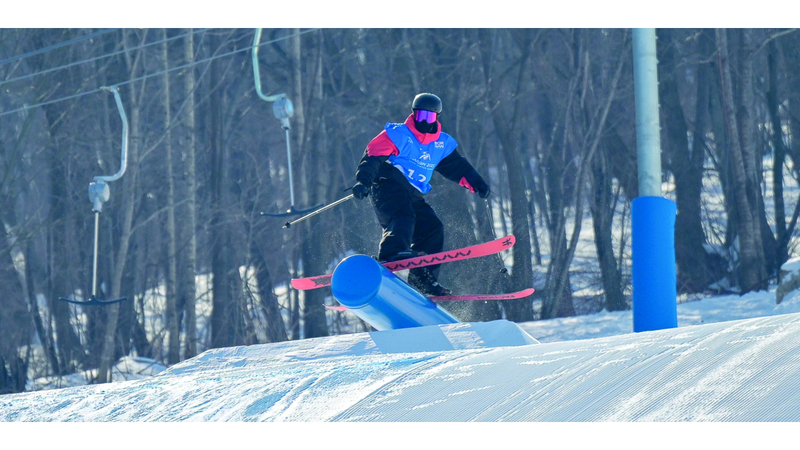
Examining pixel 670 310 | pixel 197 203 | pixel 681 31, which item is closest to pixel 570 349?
pixel 670 310

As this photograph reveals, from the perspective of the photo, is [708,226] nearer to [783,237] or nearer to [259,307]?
[783,237]

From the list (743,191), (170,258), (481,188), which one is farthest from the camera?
(170,258)

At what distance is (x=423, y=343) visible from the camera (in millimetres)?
5582

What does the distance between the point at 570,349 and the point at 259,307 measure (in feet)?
55.5

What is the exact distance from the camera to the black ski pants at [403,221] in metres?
6.24

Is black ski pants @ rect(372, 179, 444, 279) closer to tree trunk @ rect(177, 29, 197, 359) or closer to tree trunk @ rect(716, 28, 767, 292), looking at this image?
tree trunk @ rect(716, 28, 767, 292)

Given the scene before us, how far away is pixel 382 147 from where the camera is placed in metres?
6.30

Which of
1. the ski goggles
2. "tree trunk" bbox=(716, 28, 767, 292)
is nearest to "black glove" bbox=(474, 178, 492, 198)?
the ski goggles

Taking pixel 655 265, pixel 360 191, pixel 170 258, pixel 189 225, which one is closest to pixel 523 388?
pixel 655 265

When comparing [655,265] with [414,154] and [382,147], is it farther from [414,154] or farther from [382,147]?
[382,147]

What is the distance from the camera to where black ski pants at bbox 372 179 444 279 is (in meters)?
6.24

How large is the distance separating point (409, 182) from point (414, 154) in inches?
7.8

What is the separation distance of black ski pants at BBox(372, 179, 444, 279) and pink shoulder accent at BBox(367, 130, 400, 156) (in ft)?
0.66

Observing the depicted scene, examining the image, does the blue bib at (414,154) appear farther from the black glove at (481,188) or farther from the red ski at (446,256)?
the red ski at (446,256)
